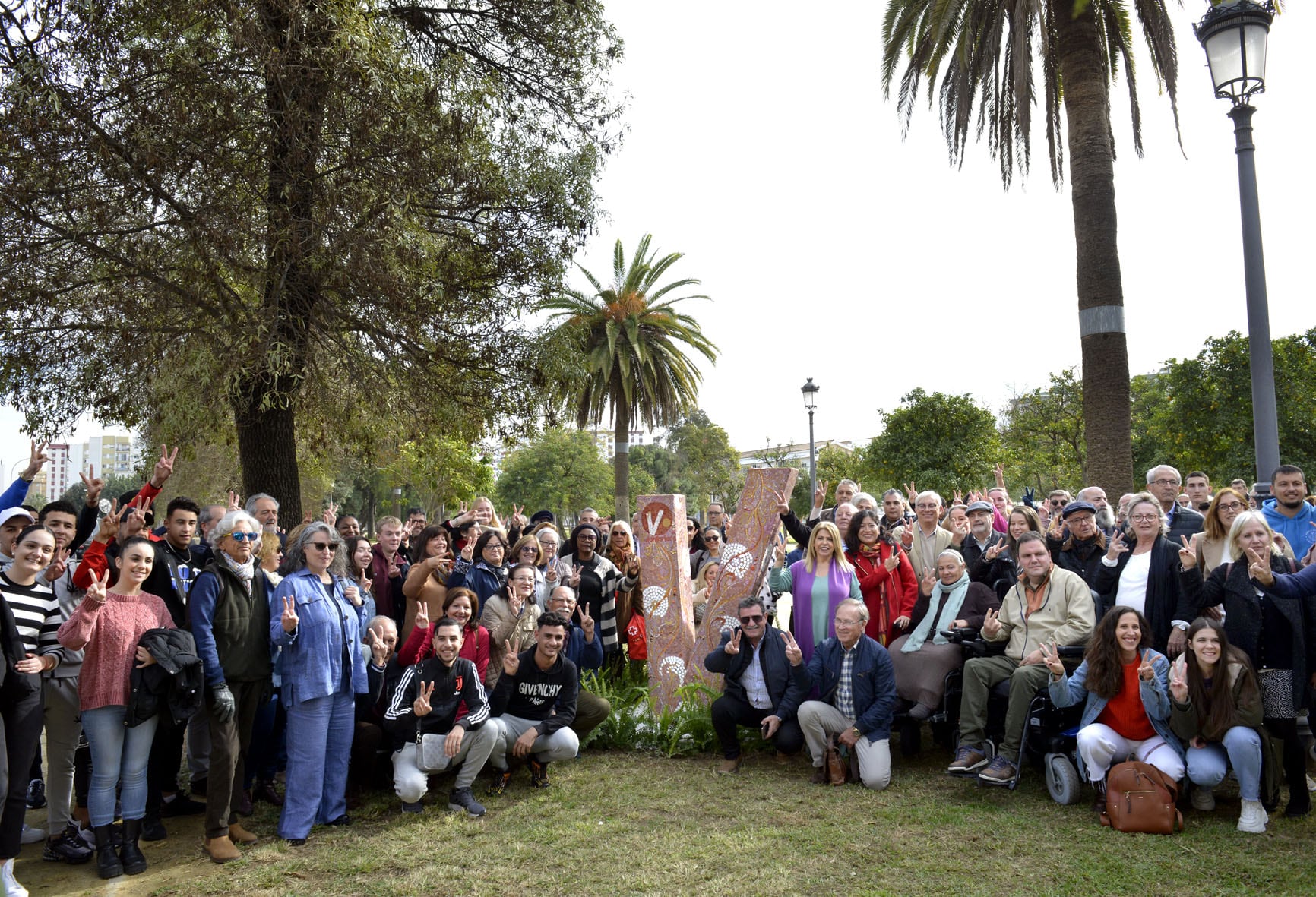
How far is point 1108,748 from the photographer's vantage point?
18.2ft

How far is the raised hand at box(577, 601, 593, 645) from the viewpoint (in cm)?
779

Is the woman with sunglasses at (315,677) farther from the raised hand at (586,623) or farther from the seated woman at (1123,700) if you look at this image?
the seated woman at (1123,700)

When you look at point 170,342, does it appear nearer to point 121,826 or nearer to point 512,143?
point 512,143

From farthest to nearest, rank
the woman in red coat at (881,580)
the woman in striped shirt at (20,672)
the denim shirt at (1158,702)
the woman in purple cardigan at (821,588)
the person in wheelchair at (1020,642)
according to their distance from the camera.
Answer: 1. the woman in red coat at (881,580)
2. the woman in purple cardigan at (821,588)
3. the person in wheelchair at (1020,642)
4. the denim shirt at (1158,702)
5. the woman in striped shirt at (20,672)

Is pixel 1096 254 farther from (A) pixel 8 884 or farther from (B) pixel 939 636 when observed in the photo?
(A) pixel 8 884

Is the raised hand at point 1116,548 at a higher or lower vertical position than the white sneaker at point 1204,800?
higher

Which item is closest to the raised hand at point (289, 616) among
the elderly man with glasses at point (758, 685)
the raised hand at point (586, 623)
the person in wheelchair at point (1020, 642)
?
the raised hand at point (586, 623)

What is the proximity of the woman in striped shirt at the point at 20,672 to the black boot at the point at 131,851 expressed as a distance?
0.51 meters

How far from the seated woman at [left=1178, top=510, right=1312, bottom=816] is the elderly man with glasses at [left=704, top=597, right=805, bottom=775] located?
2.92 metres

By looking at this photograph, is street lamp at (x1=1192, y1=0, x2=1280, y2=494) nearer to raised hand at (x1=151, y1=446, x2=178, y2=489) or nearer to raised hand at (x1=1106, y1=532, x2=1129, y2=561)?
raised hand at (x1=1106, y1=532, x2=1129, y2=561)

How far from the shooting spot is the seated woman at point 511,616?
22.3 feet

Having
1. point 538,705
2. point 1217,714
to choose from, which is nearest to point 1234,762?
point 1217,714

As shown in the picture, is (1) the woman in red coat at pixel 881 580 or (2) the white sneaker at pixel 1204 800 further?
(1) the woman in red coat at pixel 881 580

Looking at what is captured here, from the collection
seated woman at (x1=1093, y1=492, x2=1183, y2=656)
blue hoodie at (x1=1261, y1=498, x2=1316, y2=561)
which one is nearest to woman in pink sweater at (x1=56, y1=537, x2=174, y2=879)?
seated woman at (x1=1093, y1=492, x2=1183, y2=656)
